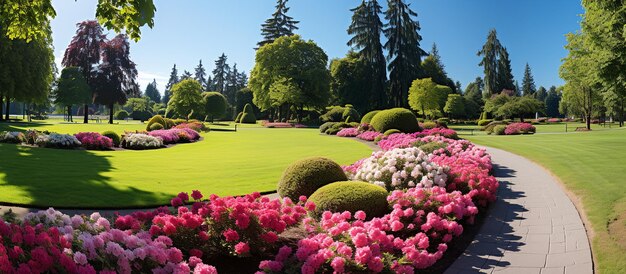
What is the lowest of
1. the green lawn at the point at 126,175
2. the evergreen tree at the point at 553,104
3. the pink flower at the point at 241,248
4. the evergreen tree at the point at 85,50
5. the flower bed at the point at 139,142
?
the green lawn at the point at 126,175

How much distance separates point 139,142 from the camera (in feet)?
69.7

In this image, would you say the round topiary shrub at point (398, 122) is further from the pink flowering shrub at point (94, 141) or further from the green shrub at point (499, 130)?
the pink flowering shrub at point (94, 141)

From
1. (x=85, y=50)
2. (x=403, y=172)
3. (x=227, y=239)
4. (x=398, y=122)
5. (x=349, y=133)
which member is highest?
(x=85, y=50)

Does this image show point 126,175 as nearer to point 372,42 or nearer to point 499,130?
point 499,130

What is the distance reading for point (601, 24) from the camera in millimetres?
12664

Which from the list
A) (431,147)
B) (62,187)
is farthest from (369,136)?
(62,187)

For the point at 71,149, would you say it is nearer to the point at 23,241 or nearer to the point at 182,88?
the point at 23,241

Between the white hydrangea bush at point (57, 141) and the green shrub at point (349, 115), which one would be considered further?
the green shrub at point (349, 115)

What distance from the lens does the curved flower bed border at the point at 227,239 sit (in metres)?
3.25

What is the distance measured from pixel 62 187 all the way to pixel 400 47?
175ft

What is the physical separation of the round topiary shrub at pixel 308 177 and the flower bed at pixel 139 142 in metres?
15.3

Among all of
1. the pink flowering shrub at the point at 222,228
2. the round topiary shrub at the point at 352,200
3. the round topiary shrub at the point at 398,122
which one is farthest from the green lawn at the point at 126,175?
the round topiary shrub at the point at 398,122

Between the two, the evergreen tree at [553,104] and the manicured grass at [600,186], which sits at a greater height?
the evergreen tree at [553,104]

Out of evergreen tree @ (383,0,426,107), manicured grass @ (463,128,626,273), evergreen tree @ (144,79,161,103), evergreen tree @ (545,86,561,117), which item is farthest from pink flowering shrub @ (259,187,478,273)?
evergreen tree @ (144,79,161,103)
